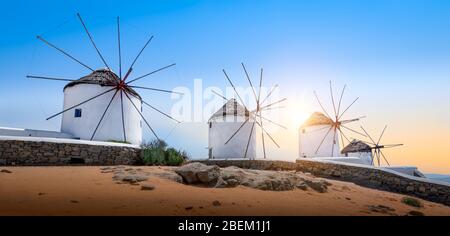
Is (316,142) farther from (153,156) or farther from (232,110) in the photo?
(153,156)

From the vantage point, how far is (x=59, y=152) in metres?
12.1

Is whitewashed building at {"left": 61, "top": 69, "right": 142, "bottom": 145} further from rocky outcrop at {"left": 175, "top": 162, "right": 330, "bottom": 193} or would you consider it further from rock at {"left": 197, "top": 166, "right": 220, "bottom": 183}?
rock at {"left": 197, "top": 166, "right": 220, "bottom": 183}

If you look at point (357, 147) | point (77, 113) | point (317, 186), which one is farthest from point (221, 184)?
point (357, 147)

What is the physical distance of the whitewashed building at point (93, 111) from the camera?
1792cm

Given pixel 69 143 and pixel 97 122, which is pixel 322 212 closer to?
pixel 69 143

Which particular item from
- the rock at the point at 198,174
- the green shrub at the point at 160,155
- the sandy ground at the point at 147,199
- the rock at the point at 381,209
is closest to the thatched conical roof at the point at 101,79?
the green shrub at the point at 160,155

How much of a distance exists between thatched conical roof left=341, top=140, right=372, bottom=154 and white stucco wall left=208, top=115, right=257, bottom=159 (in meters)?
13.0

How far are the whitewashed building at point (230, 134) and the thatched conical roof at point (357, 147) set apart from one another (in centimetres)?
1297

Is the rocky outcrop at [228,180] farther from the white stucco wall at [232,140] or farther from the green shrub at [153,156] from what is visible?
the white stucco wall at [232,140]

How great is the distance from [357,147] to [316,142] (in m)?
6.06

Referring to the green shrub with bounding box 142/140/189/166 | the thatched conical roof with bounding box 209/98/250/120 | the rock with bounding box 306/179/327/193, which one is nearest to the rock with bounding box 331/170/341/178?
the rock with bounding box 306/179/327/193

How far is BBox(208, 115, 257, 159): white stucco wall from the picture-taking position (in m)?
22.7
